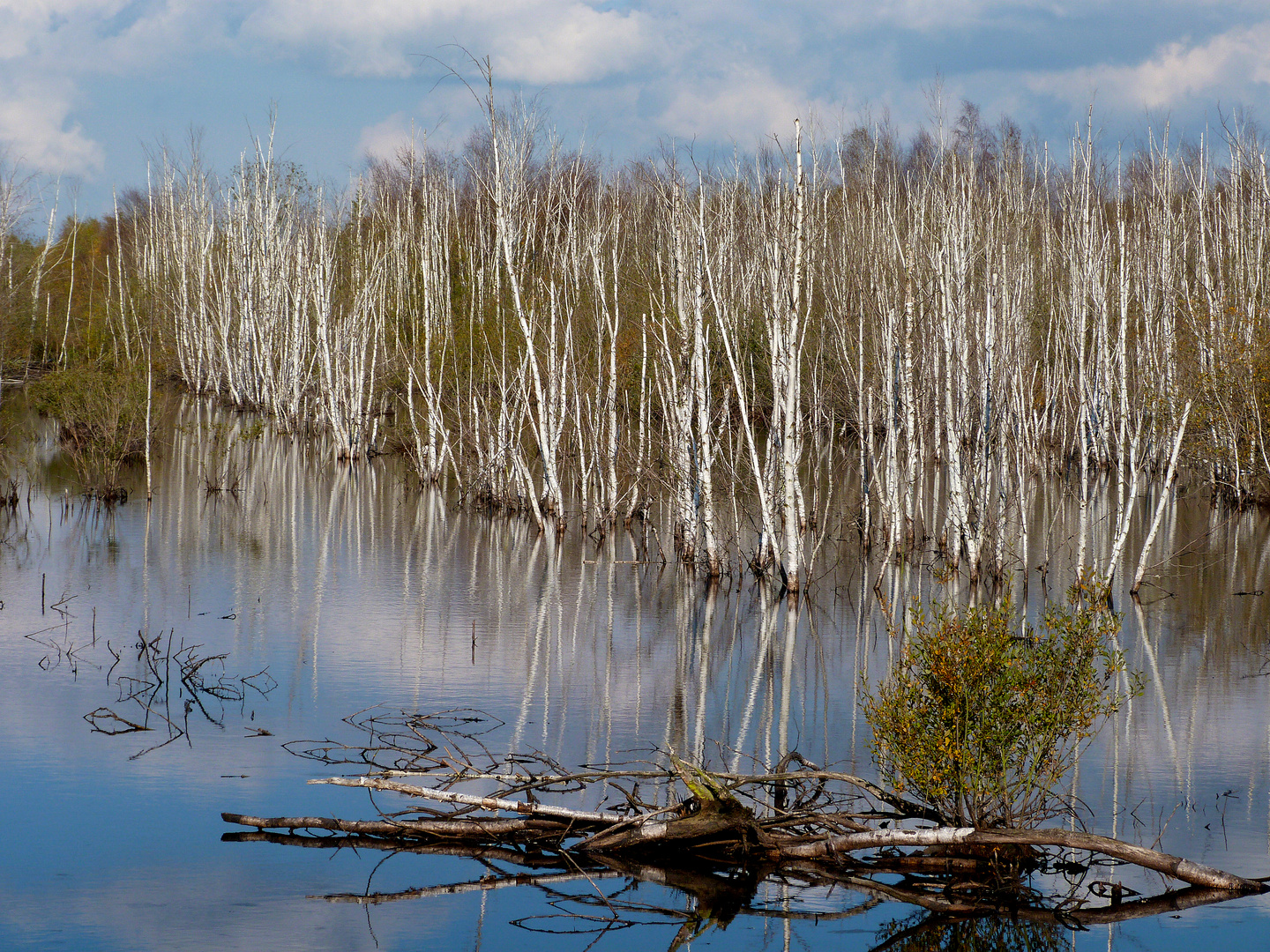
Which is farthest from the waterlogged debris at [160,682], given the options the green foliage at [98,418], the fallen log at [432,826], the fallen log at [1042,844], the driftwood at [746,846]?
the green foliage at [98,418]

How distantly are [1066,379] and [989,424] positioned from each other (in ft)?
36.3

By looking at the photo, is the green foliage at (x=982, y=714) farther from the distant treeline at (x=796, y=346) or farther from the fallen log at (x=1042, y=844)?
the distant treeline at (x=796, y=346)

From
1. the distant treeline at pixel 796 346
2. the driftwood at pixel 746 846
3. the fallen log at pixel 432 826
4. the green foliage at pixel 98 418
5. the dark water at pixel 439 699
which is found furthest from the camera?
the green foliage at pixel 98 418

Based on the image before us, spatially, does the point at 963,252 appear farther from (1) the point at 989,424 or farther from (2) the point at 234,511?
(2) the point at 234,511

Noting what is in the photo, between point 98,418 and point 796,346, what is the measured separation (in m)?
13.7

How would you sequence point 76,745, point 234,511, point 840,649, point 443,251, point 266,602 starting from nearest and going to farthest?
point 76,745, point 840,649, point 266,602, point 234,511, point 443,251

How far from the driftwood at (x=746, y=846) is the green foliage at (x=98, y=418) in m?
15.5

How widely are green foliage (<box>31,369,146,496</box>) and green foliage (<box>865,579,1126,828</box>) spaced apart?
55.7ft

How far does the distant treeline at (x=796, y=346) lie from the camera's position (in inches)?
578

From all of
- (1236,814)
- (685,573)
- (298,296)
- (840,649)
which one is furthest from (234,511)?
(1236,814)

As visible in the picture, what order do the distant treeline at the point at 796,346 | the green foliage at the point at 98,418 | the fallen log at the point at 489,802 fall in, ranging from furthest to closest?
the green foliage at the point at 98,418, the distant treeline at the point at 796,346, the fallen log at the point at 489,802

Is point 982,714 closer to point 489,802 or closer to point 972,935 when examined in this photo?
point 972,935

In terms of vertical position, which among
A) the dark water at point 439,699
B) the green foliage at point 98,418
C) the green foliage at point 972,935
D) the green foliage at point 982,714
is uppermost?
the green foliage at point 98,418

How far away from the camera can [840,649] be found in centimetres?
1196
